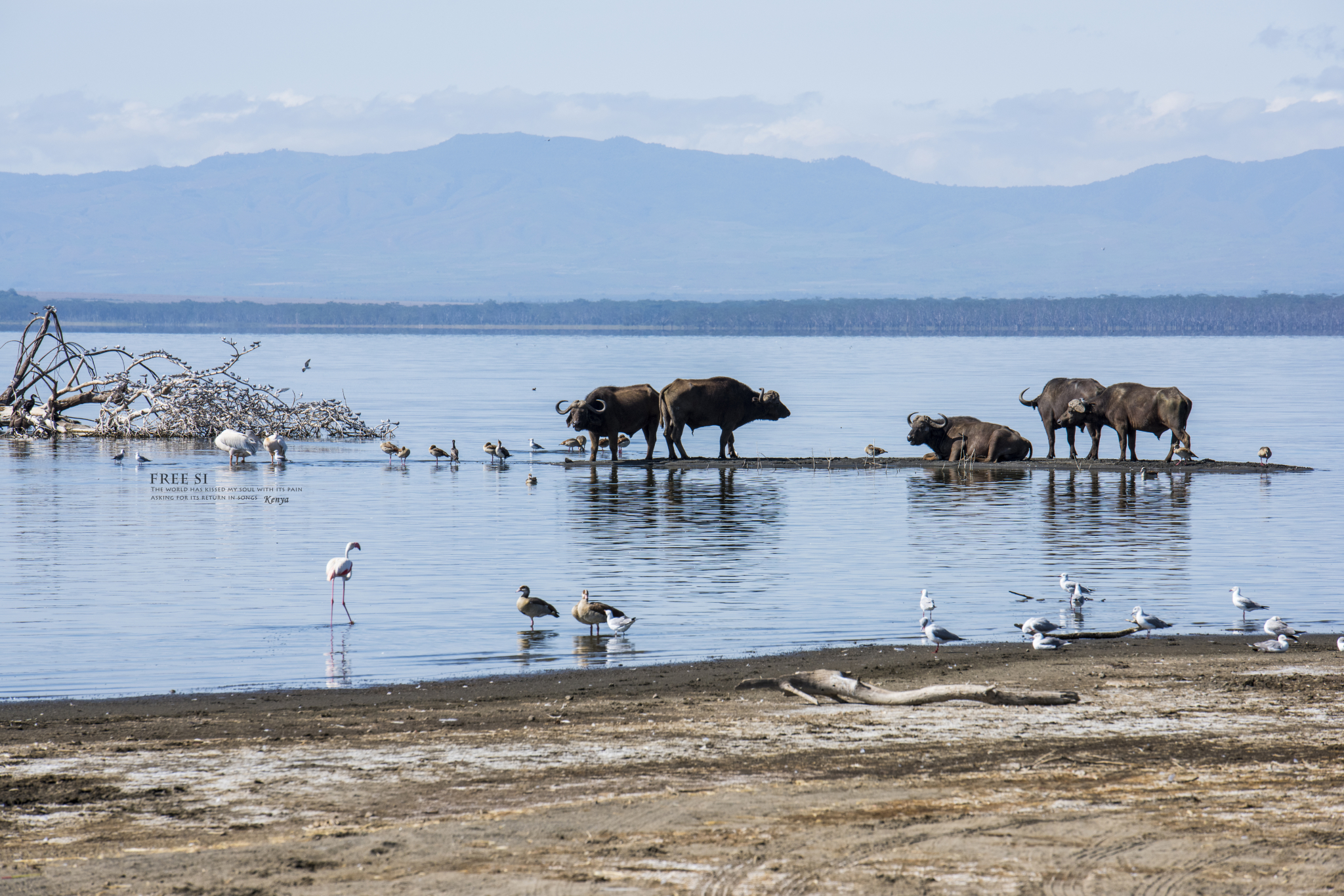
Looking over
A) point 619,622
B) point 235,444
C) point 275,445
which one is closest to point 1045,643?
point 619,622

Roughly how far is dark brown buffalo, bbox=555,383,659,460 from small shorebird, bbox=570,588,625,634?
1913cm

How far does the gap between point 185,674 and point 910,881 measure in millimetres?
8168

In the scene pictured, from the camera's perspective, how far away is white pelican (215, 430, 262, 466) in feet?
118

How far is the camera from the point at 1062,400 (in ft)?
122

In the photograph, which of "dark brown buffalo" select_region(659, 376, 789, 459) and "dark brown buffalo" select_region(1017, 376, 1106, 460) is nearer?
"dark brown buffalo" select_region(659, 376, 789, 459)

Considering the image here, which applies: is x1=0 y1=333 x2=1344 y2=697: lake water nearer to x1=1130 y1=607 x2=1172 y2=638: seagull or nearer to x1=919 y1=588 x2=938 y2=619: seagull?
x1=919 y1=588 x2=938 y2=619: seagull

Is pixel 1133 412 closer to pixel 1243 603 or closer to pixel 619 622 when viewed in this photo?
pixel 1243 603

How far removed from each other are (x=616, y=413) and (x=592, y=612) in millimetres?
20272

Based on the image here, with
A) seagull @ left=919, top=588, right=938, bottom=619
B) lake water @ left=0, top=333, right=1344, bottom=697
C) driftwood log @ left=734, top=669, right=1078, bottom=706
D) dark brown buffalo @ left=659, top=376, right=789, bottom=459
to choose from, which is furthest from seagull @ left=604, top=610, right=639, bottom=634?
dark brown buffalo @ left=659, top=376, right=789, bottom=459

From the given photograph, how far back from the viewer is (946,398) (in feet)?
216

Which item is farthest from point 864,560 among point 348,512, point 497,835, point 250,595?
point 497,835

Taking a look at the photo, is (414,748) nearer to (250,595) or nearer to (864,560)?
(250,595)

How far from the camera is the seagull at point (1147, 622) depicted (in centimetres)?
1534

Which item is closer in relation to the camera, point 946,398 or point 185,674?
point 185,674
